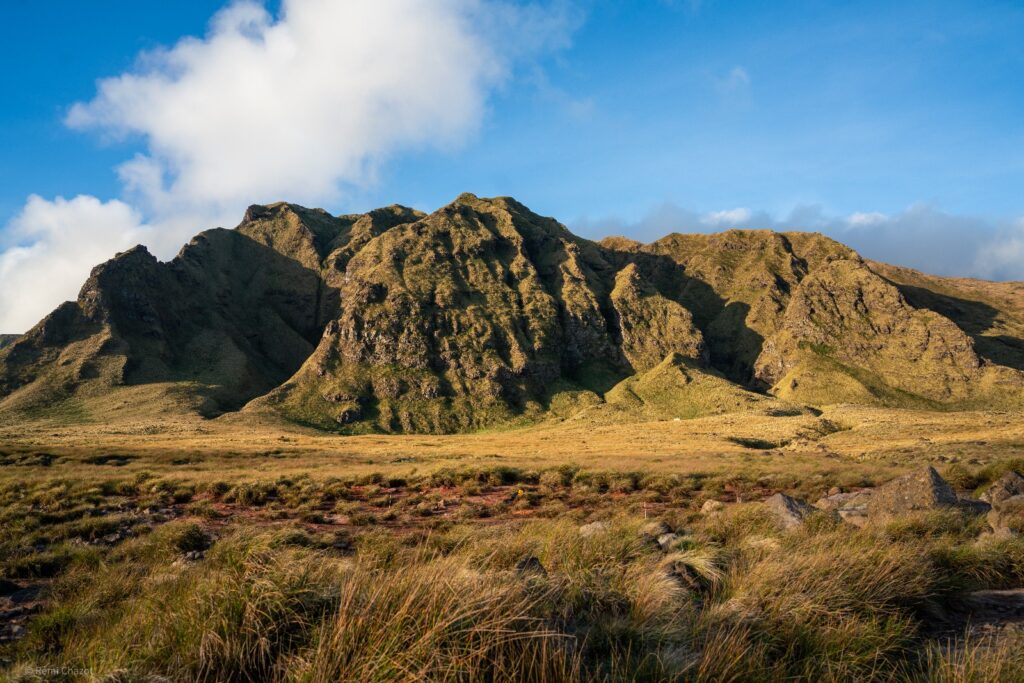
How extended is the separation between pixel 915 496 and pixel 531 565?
13.2m

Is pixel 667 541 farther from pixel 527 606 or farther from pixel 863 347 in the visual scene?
pixel 863 347

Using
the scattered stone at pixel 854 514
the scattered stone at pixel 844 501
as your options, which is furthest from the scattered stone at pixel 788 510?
the scattered stone at pixel 844 501

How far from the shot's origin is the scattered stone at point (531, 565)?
6.06 metres

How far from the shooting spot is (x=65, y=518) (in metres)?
16.4

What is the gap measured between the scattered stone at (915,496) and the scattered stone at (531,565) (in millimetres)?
11810

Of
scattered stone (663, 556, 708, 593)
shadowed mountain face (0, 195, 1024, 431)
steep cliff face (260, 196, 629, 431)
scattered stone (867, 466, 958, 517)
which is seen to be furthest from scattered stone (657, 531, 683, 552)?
steep cliff face (260, 196, 629, 431)

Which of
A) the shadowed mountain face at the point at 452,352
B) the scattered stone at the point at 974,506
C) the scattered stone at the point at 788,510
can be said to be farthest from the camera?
the shadowed mountain face at the point at 452,352

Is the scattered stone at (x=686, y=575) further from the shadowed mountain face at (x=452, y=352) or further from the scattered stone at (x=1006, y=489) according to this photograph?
the shadowed mountain face at (x=452, y=352)

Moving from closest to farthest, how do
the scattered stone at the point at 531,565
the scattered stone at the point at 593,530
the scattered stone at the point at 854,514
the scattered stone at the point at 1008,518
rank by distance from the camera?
the scattered stone at the point at 531,565
the scattered stone at the point at 593,530
the scattered stone at the point at 1008,518
the scattered stone at the point at 854,514

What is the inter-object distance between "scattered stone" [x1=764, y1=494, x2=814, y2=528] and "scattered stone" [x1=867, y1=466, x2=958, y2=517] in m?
2.33

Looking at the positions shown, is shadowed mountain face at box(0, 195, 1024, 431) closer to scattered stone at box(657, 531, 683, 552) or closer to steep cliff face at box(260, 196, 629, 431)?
steep cliff face at box(260, 196, 629, 431)

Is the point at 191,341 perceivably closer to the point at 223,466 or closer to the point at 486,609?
the point at 223,466

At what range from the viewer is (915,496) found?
13867 millimetres

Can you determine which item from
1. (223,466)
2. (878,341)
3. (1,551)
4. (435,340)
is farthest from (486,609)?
(878,341)
